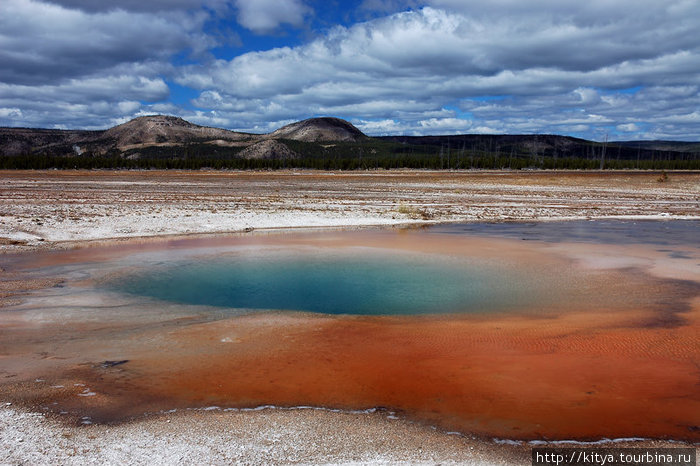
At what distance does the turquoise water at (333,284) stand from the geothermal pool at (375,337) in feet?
0.25

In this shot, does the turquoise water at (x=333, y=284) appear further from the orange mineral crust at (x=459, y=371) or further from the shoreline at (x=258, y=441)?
the shoreline at (x=258, y=441)

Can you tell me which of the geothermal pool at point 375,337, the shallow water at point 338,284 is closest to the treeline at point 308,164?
the shallow water at point 338,284

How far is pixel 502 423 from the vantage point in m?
6.13

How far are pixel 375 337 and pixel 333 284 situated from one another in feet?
14.3

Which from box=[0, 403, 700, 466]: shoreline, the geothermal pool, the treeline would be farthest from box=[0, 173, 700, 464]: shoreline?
the treeline

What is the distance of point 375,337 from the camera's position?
9406 millimetres

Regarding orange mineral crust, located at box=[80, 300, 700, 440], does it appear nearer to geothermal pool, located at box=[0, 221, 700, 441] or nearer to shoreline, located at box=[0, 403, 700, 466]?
geothermal pool, located at box=[0, 221, 700, 441]

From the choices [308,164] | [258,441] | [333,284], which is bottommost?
[333,284]

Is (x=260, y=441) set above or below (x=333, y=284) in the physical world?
above

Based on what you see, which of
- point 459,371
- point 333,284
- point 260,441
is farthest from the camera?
point 333,284

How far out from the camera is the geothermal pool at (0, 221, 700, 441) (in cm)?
662

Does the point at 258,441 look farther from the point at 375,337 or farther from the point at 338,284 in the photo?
the point at 338,284

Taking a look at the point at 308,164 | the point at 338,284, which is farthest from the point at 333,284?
the point at 308,164

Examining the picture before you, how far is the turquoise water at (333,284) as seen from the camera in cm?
1170
